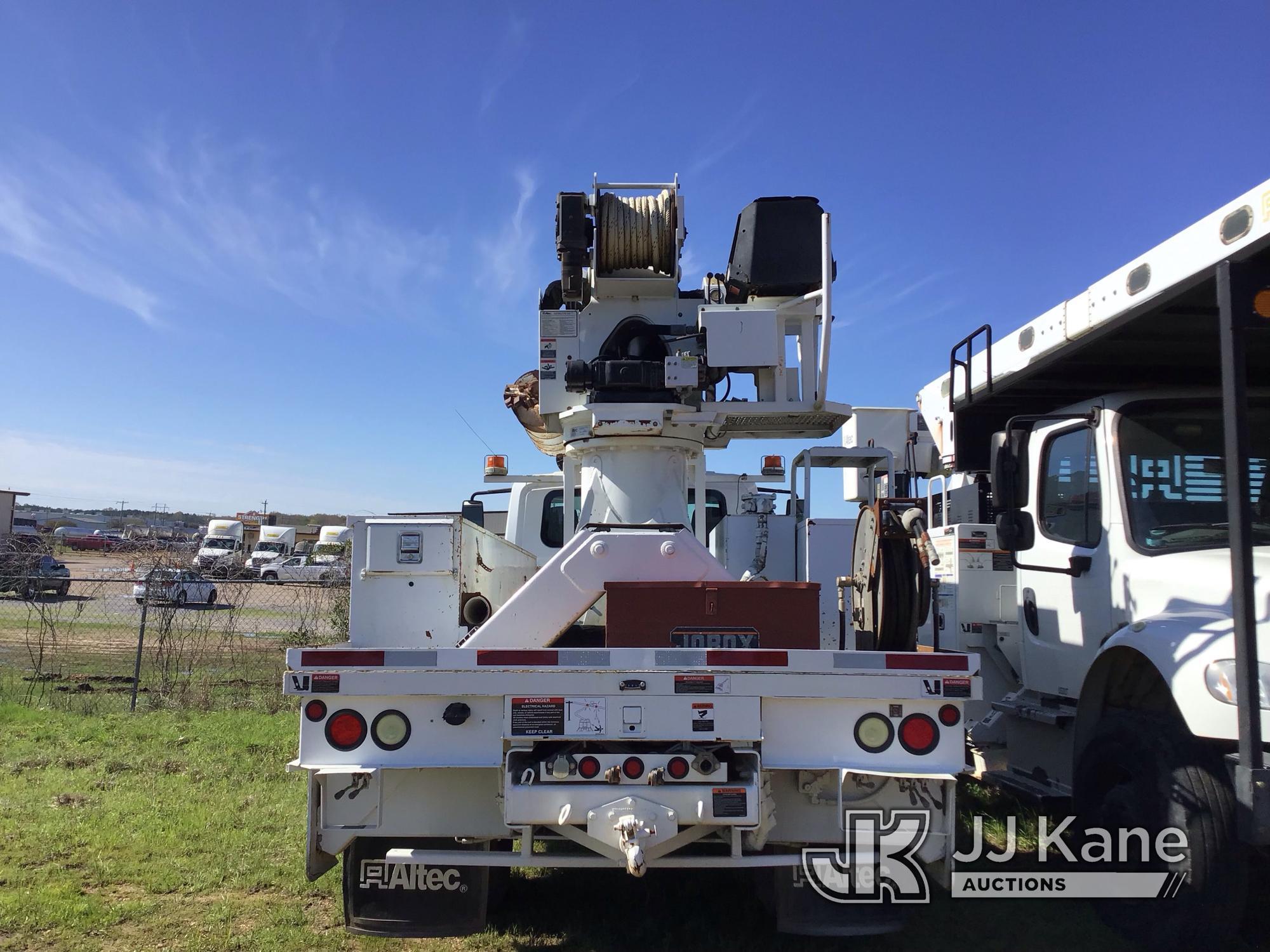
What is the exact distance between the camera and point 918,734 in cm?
335

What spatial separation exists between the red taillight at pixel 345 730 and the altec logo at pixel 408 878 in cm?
51

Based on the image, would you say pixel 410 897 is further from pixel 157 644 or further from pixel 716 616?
pixel 157 644

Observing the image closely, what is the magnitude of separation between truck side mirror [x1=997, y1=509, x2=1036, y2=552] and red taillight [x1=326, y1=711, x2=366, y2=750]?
312 cm

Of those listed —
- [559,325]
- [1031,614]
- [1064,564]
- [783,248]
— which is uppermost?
[783,248]

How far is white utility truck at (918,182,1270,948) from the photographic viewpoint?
2914mm

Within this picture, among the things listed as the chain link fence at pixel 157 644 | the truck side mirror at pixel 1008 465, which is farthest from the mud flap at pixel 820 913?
the chain link fence at pixel 157 644

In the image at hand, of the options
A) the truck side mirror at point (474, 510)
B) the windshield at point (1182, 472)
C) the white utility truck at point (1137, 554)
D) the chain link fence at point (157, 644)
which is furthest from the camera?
the chain link fence at point (157, 644)

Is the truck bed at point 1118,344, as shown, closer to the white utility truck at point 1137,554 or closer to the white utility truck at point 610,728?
the white utility truck at point 1137,554

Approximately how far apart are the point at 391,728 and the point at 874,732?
179cm

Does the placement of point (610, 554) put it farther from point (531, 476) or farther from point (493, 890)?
point (531, 476)

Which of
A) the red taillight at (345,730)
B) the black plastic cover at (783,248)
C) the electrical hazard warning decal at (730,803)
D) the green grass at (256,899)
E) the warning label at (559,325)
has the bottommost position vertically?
the green grass at (256,899)

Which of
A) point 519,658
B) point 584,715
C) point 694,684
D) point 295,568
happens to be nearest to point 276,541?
point 295,568

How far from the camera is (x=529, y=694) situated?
3.31 meters

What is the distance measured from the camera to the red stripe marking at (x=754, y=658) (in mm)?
3295
